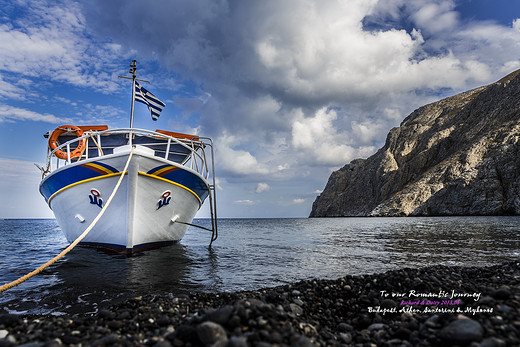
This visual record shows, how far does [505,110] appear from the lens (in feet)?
244

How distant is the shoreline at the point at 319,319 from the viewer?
280 centimetres

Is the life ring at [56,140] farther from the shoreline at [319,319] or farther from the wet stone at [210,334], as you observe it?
the wet stone at [210,334]

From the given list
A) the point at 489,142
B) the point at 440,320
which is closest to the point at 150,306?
the point at 440,320

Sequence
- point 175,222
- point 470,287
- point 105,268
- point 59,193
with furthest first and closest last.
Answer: point 175,222
point 59,193
point 105,268
point 470,287

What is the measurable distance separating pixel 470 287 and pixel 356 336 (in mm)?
2944

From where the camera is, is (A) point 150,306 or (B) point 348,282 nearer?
(A) point 150,306

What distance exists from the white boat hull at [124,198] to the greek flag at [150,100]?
518cm

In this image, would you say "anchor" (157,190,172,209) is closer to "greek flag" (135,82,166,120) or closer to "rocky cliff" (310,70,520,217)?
"greek flag" (135,82,166,120)

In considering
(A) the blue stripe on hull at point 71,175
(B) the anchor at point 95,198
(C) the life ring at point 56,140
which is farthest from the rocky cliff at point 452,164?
(C) the life ring at point 56,140

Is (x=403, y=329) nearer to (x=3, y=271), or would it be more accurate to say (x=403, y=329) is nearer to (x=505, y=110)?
(x=3, y=271)

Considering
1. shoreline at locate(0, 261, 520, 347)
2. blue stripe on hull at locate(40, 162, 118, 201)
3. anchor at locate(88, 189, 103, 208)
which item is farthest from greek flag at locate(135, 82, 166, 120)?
shoreline at locate(0, 261, 520, 347)

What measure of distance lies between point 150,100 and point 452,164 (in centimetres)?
8245

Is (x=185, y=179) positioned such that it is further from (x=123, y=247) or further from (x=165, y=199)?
(x=123, y=247)

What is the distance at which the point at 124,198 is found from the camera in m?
10.5
